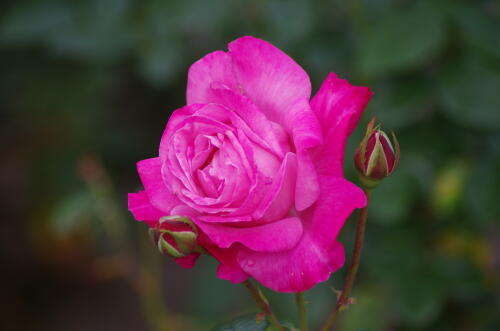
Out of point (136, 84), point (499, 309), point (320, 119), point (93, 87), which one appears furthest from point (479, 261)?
point (136, 84)

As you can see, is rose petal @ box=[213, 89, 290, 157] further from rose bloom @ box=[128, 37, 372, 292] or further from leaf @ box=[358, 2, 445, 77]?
leaf @ box=[358, 2, 445, 77]

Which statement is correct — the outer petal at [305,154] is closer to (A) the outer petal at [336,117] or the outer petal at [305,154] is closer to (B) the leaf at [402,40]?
(A) the outer petal at [336,117]

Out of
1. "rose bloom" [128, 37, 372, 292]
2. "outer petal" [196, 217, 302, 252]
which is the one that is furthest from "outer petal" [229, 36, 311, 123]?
"outer petal" [196, 217, 302, 252]

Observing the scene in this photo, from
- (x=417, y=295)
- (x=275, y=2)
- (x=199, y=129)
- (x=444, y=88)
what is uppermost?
(x=199, y=129)

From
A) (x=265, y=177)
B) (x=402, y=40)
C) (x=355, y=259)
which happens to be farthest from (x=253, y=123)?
(x=402, y=40)

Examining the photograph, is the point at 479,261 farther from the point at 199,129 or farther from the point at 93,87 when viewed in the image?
the point at 93,87

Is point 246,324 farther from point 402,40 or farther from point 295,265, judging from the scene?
point 402,40

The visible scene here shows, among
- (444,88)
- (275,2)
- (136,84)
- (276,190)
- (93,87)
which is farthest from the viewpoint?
(136,84)
